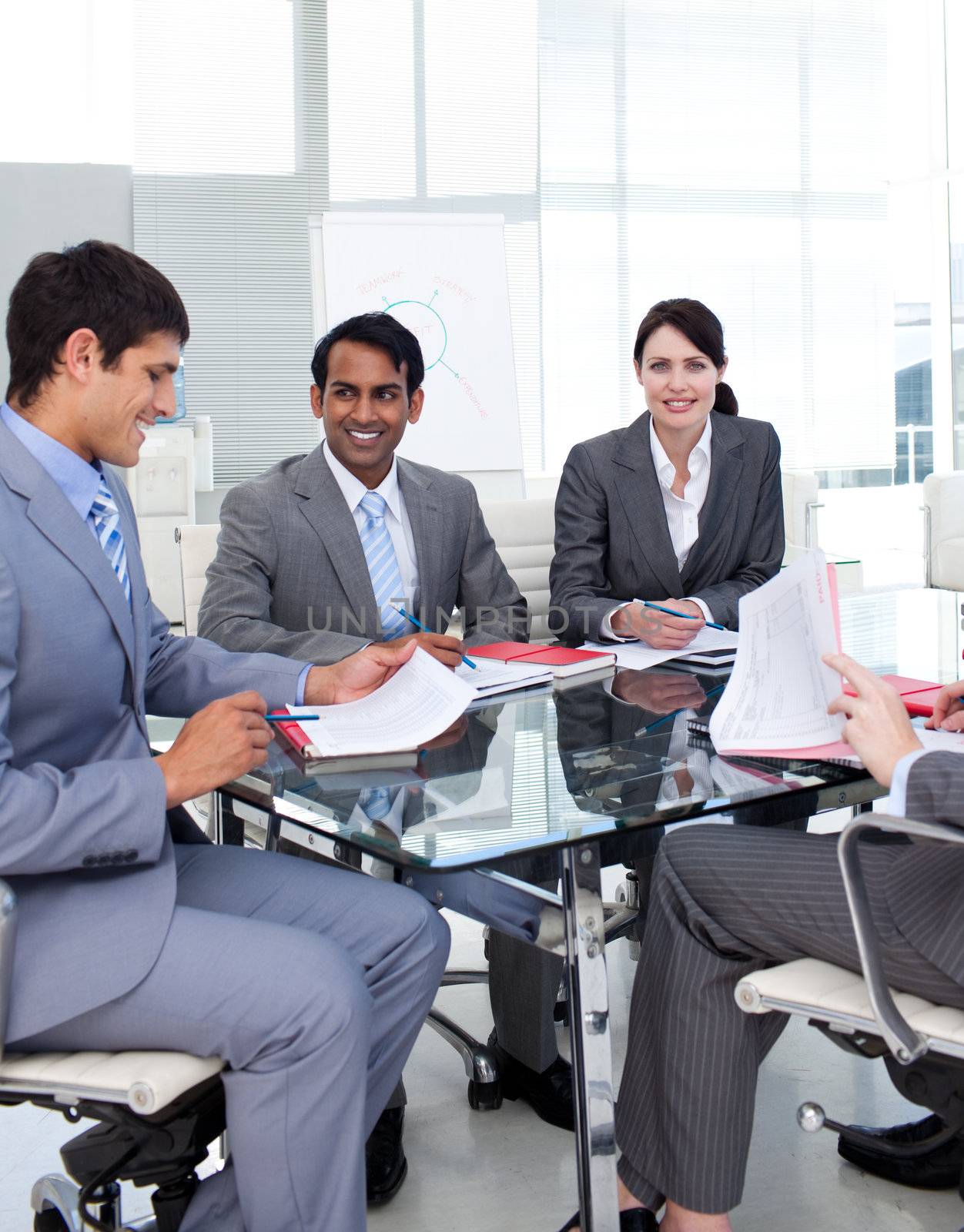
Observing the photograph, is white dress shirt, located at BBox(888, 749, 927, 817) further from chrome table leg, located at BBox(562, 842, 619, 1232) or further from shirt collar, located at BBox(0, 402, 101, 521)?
shirt collar, located at BBox(0, 402, 101, 521)

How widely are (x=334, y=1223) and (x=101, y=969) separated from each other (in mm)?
360

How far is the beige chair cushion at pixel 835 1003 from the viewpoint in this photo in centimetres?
127

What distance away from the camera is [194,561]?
2.78 m

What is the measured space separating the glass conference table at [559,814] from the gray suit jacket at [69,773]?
204 millimetres

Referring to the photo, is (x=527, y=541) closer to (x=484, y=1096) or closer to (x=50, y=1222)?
(x=484, y=1096)

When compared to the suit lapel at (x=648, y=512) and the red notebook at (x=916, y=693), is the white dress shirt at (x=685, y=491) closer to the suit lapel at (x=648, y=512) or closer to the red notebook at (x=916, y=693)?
the suit lapel at (x=648, y=512)

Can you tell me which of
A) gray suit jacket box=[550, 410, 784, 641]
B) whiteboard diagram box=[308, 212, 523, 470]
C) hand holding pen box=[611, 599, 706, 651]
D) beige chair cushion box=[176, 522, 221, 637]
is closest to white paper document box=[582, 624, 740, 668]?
hand holding pen box=[611, 599, 706, 651]

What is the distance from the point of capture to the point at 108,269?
4.87ft

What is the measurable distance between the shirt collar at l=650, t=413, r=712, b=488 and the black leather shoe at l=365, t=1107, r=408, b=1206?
153 cm

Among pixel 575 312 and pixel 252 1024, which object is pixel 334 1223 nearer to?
pixel 252 1024

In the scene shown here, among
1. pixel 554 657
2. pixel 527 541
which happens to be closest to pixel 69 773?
pixel 554 657

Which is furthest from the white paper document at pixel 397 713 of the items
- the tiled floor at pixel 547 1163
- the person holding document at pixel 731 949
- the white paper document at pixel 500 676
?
the tiled floor at pixel 547 1163

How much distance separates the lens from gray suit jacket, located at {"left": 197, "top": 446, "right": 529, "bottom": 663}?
2373 mm

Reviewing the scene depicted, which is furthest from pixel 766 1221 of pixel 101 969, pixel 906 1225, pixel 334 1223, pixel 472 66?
pixel 472 66
